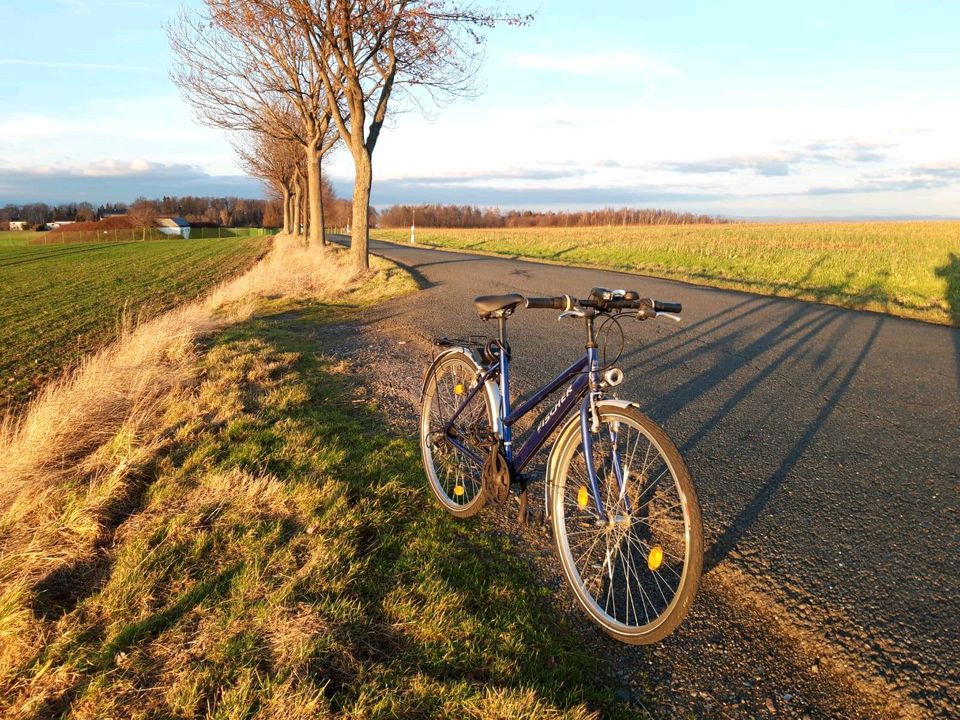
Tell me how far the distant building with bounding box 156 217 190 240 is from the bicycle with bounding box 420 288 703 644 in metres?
123

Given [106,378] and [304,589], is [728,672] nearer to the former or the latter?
[304,589]

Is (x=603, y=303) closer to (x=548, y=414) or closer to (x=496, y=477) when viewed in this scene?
(x=548, y=414)

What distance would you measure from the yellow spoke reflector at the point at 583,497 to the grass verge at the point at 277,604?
557 mm

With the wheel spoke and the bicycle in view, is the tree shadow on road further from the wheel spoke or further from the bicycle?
the bicycle

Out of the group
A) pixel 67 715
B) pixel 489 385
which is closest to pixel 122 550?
pixel 67 715

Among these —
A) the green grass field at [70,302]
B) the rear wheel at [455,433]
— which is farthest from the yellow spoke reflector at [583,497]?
the green grass field at [70,302]

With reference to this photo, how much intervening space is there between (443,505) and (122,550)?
1842 millimetres

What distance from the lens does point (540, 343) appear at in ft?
28.6

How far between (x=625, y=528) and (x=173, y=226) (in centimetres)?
13954

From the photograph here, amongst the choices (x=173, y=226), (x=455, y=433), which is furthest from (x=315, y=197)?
(x=173, y=226)

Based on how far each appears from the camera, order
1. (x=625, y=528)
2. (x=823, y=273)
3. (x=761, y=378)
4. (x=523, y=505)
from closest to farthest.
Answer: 1. (x=625, y=528)
2. (x=523, y=505)
3. (x=761, y=378)
4. (x=823, y=273)

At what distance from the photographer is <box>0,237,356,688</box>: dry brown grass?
3332mm

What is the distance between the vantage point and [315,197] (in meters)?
27.2

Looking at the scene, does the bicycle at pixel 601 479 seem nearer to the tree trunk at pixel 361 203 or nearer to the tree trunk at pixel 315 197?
the tree trunk at pixel 361 203
